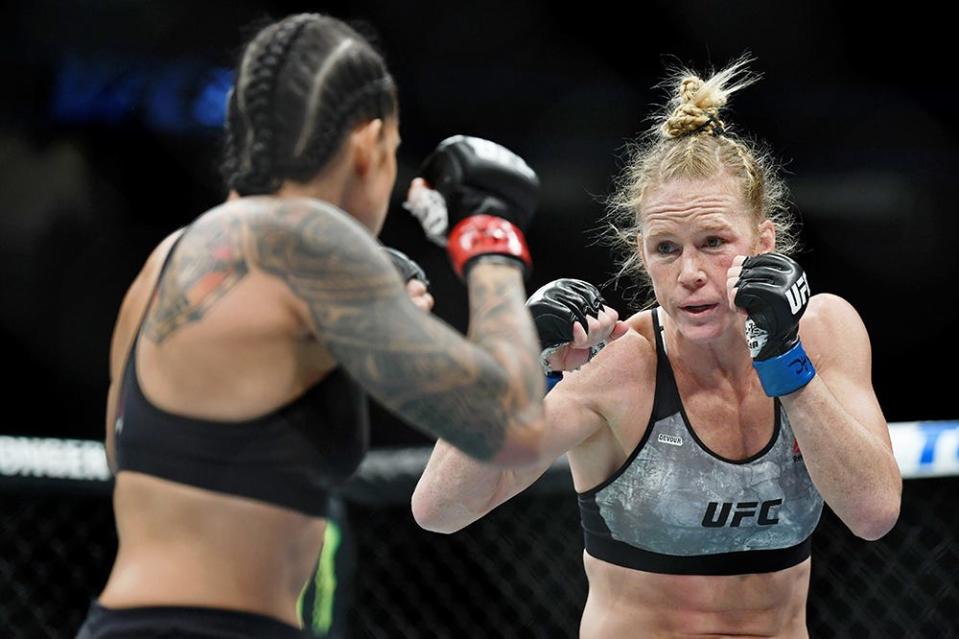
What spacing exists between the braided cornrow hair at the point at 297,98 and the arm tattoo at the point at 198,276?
0.30 feet

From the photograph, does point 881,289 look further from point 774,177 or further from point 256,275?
point 256,275

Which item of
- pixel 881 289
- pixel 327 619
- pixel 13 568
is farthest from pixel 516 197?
pixel 881 289

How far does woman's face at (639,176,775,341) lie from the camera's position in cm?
192

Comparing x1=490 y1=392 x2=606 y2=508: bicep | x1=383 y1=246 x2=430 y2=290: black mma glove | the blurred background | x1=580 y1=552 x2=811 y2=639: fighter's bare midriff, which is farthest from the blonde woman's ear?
the blurred background

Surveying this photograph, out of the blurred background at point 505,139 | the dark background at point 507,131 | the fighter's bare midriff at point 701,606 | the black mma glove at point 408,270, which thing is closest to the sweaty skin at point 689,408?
the fighter's bare midriff at point 701,606

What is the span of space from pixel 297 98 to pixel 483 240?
0.86 feet

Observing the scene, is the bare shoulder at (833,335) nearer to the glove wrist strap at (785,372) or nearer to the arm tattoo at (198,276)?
the glove wrist strap at (785,372)

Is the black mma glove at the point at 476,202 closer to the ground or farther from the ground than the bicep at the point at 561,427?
farther from the ground

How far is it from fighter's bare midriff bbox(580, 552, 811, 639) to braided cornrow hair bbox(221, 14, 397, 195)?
39.9 inches

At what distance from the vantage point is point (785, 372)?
1.78 m

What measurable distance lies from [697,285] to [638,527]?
0.41 m

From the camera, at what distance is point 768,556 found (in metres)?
1.94

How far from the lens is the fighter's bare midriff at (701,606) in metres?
1.92

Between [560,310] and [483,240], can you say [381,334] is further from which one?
[560,310]
